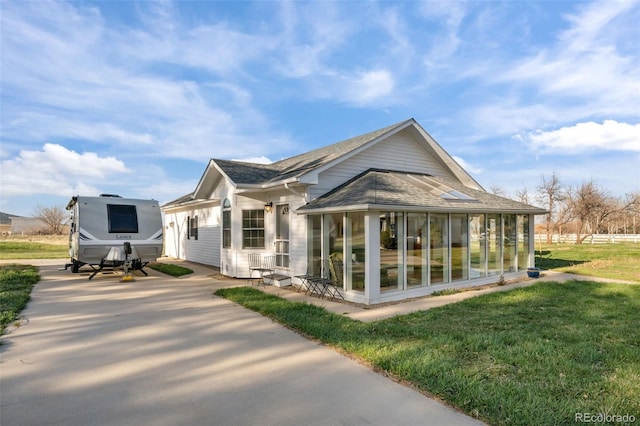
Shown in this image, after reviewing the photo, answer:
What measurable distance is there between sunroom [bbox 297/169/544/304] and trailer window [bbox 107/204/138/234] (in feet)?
22.1

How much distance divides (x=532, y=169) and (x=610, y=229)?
24159mm

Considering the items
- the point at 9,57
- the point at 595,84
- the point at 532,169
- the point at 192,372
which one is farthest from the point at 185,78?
the point at 532,169

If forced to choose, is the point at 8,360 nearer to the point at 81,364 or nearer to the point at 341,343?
the point at 81,364

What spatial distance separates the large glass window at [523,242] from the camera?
12.0 meters

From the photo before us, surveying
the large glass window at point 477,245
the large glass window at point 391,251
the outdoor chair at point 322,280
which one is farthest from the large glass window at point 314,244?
the large glass window at point 477,245

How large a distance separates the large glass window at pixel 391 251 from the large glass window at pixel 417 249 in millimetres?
265

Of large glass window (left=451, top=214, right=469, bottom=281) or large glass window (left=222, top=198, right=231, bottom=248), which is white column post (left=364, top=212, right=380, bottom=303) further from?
large glass window (left=222, top=198, right=231, bottom=248)

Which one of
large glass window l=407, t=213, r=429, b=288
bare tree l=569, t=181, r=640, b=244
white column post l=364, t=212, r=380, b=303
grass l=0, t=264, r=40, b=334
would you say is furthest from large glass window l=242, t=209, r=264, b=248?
bare tree l=569, t=181, r=640, b=244

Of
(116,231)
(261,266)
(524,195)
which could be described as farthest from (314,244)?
(524,195)

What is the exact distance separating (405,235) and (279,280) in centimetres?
405

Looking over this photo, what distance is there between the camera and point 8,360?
4504mm

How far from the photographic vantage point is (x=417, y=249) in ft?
29.1

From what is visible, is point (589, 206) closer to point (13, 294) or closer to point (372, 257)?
point (372, 257)

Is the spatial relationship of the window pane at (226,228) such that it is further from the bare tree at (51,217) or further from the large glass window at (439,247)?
the bare tree at (51,217)
